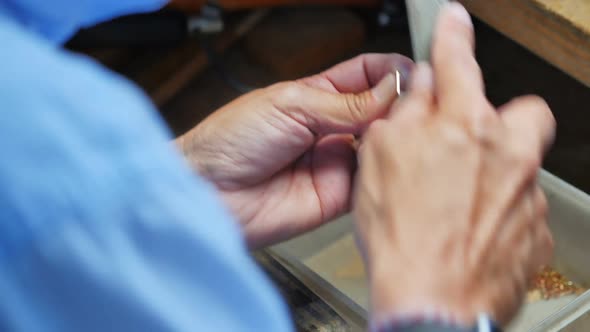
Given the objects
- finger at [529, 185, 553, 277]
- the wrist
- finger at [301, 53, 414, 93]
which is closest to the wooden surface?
finger at [301, 53, 414, 93]

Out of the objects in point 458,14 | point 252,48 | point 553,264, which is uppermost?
point 458,14

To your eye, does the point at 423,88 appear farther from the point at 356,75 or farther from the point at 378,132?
the point at 356,75

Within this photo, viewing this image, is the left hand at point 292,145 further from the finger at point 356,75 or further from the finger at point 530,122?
the finger at point 530,122

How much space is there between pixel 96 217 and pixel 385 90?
385mm

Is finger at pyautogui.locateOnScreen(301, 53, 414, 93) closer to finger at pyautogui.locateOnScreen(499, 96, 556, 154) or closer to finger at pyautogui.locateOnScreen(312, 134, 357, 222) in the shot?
finger at pyautogui.locateOnScreen(312, 134, 357, 222)

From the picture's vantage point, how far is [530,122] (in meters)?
0.51

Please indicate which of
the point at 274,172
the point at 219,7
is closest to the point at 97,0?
the point at 274,172

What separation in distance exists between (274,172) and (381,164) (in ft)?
0.80

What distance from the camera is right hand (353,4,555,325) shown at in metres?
0.43

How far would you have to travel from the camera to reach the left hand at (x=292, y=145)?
66 cm

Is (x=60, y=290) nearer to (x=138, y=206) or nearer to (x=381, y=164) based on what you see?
(x=138, y=206)

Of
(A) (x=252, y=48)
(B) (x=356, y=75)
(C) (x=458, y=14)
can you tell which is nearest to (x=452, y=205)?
(C) (x=458, y=14)

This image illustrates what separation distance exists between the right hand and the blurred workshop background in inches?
28.8

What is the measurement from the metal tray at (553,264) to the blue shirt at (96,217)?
1.37 ft
